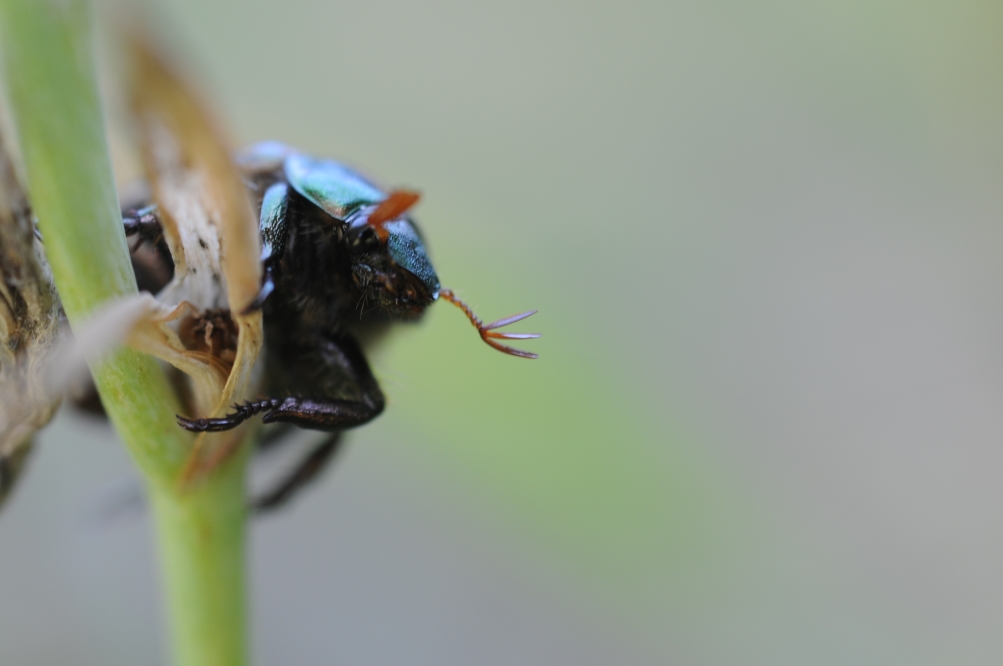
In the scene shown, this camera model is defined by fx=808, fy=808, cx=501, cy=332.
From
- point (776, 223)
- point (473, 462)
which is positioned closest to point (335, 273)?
point (473, 462)

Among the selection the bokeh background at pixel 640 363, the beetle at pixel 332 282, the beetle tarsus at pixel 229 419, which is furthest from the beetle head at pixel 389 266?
the bokeh background at pixel 640 363

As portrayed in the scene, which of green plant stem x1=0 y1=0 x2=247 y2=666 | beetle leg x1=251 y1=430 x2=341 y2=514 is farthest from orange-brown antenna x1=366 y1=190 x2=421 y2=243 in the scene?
beetle leg x1=251 y1=430 x2=341 y2=514

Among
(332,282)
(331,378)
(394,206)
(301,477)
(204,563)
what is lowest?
(301,477)

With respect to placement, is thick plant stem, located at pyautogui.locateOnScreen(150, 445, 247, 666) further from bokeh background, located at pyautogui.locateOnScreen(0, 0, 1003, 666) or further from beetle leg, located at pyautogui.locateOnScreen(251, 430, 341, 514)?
bokeh background, located at pyautogui.locateOnScreen(0, 0, 1003, 666)

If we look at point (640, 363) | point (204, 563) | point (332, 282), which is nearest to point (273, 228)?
point (332, 282)

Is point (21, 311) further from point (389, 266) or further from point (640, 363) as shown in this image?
point (640, 363)

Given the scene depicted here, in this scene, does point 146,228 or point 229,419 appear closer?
point 229,419
